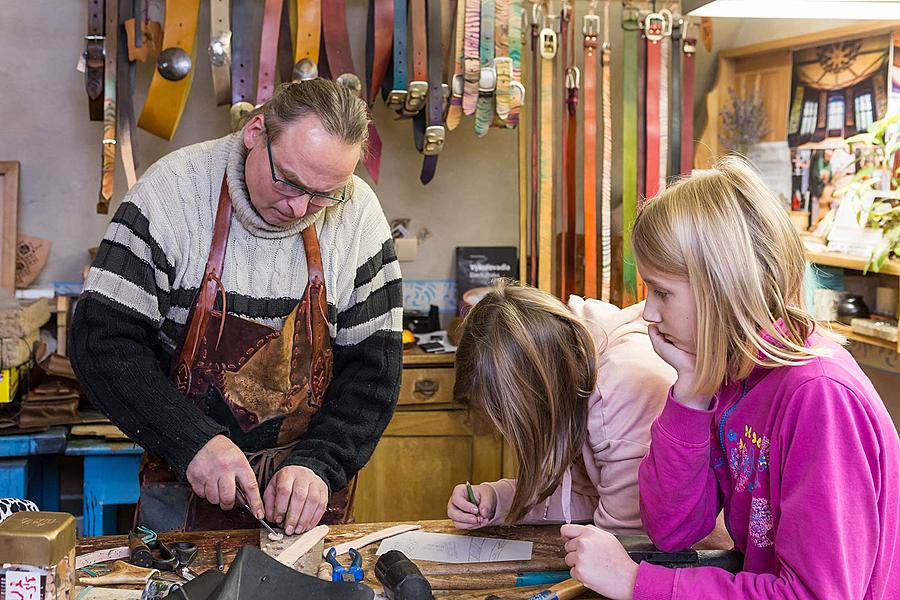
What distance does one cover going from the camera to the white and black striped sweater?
6.77 feet

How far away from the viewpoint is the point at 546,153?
3.57 meters

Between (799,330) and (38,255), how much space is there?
3174mm

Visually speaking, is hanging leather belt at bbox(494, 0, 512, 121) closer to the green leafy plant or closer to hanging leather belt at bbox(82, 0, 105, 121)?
the green leafy plant

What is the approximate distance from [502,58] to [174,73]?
1.12 m

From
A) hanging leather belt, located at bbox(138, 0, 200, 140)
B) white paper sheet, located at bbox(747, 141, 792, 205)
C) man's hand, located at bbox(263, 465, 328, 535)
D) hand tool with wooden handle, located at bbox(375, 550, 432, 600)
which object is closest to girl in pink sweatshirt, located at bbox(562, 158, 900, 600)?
hand tool with wooden handle, located at bbox(375, 550, 432, 600)

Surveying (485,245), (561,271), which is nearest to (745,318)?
(561,271)

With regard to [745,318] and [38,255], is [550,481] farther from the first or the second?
[38,255]

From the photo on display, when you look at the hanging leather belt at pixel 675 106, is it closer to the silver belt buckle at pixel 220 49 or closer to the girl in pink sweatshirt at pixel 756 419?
the silver belt buckle at pixel 220 49

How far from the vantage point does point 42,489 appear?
3.59m

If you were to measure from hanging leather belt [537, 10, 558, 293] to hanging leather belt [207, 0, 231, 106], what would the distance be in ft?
3.64

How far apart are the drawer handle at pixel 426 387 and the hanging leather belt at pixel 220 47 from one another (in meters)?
1.26

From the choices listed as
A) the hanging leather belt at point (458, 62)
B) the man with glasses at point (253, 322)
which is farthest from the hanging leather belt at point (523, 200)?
the man with glasses at point (253, 322)

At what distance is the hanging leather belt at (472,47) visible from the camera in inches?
133

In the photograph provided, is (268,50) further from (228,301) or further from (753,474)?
(753,474)
